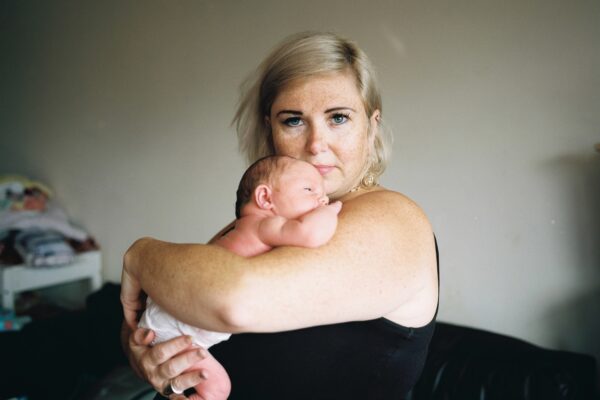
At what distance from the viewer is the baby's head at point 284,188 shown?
907 millimetres

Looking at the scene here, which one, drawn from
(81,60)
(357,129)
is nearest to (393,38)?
(357,129)

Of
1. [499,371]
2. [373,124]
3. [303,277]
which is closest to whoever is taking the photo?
[303,277]

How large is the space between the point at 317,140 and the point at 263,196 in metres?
0.22

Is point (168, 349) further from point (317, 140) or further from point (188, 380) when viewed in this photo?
point (317, 140)

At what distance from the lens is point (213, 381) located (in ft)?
2.88

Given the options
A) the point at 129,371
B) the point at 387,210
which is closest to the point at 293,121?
the point at 387,210

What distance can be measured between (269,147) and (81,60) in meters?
3.16

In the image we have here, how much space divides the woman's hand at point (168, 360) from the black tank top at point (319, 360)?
61mm

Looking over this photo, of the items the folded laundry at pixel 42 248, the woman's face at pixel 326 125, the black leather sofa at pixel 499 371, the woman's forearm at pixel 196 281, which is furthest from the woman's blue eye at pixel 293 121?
the folded laundry at pixel 42 248

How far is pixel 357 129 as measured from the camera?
43.9 inches

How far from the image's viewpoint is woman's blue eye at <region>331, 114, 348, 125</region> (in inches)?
42.7

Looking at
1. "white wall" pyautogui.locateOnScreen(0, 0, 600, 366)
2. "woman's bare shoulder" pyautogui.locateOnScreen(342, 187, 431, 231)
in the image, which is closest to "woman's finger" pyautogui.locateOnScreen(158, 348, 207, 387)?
"woman's bare shoulder" pyautogui.locateOnScreen(342, 187, 431, 231)

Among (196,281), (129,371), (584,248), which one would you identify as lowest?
(129,371)

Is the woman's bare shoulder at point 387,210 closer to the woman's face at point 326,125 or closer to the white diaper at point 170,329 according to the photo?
the woman's face at point 326,125
